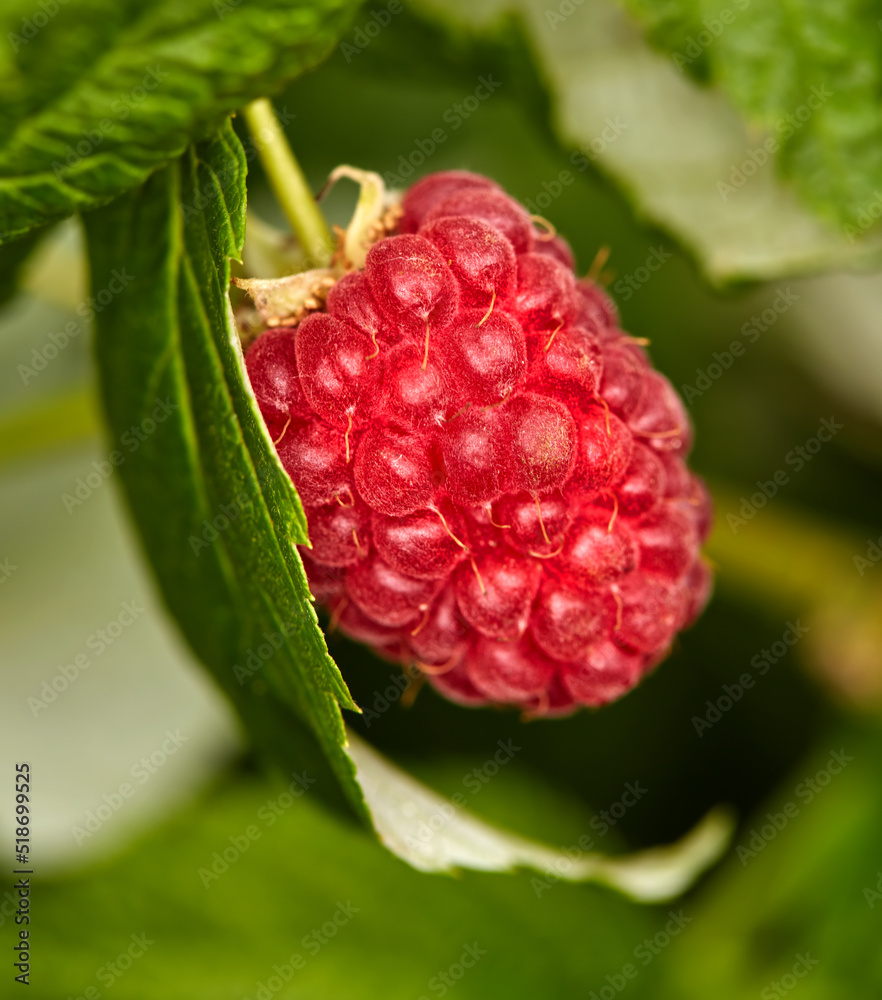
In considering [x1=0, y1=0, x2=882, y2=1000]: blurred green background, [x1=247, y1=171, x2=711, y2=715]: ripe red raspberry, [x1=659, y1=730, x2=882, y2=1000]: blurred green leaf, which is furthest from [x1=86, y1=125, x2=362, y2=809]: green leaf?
[x1=659, y1=730, x2=882, y2=1000]: blurred green leaf

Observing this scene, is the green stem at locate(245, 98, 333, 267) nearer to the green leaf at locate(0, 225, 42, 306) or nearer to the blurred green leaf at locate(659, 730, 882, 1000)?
the green leaf at locate(0, 225, 42, 306)

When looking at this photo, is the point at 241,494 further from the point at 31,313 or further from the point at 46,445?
the point at 31,313

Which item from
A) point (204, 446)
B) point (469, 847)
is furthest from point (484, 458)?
point (469, 847)

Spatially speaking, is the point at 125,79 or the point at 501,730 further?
the point at 501,730

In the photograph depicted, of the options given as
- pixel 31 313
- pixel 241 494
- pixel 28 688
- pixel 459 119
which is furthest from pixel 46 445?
pixel 459 119

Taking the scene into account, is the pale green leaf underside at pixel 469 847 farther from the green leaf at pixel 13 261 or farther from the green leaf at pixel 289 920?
the green leaf at pixel 13 261

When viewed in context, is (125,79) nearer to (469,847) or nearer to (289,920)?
(469,847)
